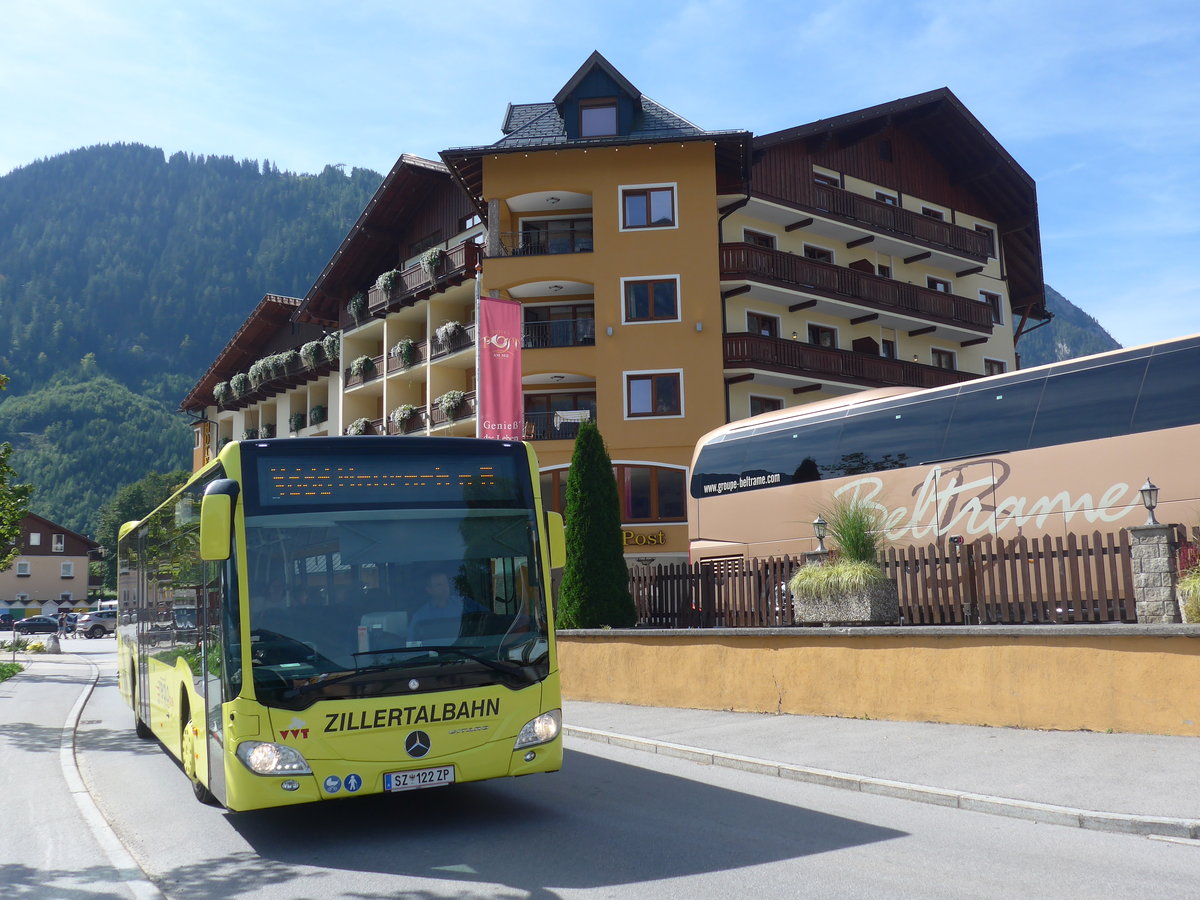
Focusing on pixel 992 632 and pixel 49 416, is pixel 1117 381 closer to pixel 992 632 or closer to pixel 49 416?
pixel 992 632

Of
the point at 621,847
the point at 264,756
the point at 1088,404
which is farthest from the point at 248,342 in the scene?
the point at 621,847

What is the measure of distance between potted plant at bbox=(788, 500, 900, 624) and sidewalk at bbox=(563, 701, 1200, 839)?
138 cm

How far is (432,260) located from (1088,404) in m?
30.4

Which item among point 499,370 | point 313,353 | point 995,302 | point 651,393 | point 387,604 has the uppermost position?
point 995,302

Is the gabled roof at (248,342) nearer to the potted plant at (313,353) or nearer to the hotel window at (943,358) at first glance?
the potted plant at (313,353)

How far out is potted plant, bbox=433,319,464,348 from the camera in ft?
135

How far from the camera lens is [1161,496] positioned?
13555 mm

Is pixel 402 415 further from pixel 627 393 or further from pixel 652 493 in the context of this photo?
pixel 652 493

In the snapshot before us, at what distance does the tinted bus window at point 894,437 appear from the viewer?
17.6m

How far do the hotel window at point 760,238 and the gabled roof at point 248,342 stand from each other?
1047 inches

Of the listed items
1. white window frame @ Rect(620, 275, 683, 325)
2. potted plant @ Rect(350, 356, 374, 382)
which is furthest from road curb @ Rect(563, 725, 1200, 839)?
potted plant @ Rect(350, 356, 374, 382)

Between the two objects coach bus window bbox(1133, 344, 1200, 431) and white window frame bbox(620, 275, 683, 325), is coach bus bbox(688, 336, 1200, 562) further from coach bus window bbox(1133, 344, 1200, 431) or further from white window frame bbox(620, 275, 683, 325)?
white window frame bbox(620, 275, 683, 325)

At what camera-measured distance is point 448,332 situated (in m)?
41.1

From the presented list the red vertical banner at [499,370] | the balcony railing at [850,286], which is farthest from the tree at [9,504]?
the balcony railing at [850,286]
